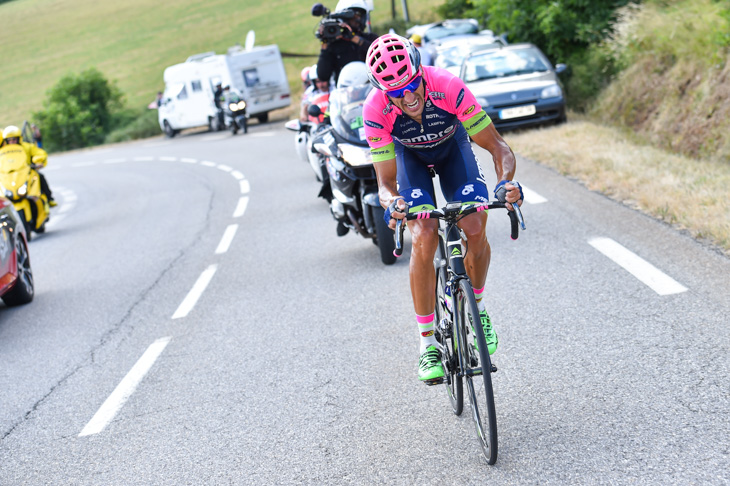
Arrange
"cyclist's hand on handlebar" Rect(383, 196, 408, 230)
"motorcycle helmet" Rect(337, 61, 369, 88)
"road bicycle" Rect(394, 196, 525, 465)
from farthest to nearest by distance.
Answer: "motorcycle helmet" Rect(337, 61, 369, 88) → "cyclist's hand on handlebar" Rect(383, 196, 408, 230) → "road bicycle" Rect(394, 196, 525, 465)

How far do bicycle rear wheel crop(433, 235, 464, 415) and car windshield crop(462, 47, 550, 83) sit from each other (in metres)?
13.3

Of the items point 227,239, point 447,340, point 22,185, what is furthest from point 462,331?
point 22,185

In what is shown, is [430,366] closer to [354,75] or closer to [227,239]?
[354,75]

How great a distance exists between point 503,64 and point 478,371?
1470 cm

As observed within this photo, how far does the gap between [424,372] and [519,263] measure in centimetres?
349

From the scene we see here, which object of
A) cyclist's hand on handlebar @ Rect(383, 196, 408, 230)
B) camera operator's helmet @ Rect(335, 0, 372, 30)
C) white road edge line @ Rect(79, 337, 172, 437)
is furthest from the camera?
A: camera operator's helmet @ Rect(335, 0, 372, 30)

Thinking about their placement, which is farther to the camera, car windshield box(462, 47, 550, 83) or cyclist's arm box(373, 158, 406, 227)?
car windshield box(462, 47, 550, 83)

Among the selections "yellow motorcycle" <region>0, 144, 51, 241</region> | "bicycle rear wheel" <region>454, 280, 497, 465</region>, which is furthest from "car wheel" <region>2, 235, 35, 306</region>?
"bicycle rear wheel" <region>454, 280, 497, 465</region>

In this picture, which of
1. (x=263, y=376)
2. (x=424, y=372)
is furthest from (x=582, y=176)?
(x=424, y=372)

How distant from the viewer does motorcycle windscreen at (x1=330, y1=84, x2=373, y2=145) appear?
7965 millimetres

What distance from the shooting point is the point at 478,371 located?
12.6 feet

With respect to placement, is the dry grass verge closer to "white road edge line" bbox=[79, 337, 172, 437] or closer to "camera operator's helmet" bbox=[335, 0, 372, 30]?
"camera operator's helmet" bbox=[335, 0, 372, 30]

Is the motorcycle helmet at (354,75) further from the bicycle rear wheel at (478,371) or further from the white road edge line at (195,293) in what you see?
the bicycle rear wheel at (478,371)

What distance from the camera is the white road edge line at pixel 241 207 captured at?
1355 cm
